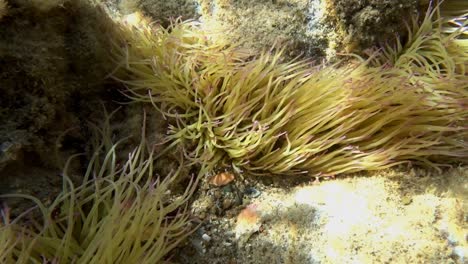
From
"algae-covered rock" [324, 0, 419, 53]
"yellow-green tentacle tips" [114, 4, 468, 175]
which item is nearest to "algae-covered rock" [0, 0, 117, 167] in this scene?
"yellow-green tentacle tips" [114, 4, 468, 175]

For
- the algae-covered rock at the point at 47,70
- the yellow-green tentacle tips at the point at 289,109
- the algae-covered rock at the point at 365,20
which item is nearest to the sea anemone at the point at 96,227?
the algae-covered rock at the point at 47,70

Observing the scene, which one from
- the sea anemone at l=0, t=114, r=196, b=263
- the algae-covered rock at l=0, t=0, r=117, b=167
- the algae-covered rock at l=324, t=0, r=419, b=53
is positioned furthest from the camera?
the algae-covered rock at l=324, t=0, r=419, b=53

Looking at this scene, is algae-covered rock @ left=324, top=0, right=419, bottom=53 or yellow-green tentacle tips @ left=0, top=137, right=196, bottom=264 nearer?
yellow-green tentacle tips @ left=0, top=137, right=196, bottom=264

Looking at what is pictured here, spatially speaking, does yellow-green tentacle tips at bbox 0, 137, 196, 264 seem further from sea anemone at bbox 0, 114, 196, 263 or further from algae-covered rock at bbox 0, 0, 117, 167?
algae-covered rock at bbox 0, 0, 117, 167

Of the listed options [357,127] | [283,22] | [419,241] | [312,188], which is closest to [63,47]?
[283,22]

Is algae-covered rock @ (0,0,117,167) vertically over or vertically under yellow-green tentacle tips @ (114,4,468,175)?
over

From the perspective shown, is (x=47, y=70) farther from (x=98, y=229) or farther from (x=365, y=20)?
(x=365, y=20)

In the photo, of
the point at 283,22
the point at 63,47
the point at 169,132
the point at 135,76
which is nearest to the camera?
the point at 63,47

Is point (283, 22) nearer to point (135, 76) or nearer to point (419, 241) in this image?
point (135, 76)
